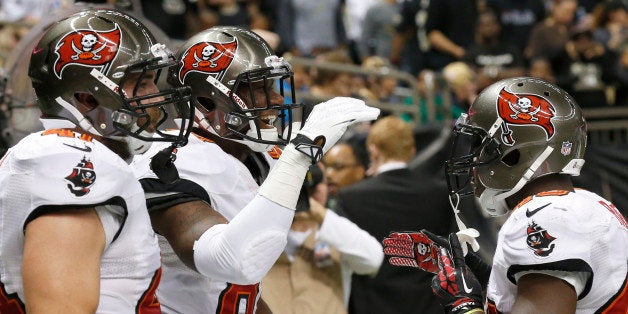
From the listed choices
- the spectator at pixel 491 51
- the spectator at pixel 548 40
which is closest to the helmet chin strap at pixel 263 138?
the spectator at pixel 491 51

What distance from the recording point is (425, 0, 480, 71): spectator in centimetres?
1041

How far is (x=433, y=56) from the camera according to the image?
34.6 feet

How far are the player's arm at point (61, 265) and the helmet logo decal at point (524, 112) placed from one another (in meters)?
1.54

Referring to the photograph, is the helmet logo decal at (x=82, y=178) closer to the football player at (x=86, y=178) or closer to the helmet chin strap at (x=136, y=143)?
the football player at (x=86, y=178)

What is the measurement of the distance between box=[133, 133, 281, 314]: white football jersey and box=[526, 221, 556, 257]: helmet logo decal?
1001mm

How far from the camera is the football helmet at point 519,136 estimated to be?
3.59 meters

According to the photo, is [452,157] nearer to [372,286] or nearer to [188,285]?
[188,285]

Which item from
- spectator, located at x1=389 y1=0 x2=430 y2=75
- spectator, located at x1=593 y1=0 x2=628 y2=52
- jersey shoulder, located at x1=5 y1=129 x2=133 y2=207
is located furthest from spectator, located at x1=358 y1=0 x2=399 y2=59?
jersey shoulder, located at x1=5 y1=129 x2=133 y2=207

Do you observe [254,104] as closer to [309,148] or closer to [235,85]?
[235,85]

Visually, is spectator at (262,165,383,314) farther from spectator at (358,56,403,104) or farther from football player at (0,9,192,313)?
spectator at (358,56,403,104)

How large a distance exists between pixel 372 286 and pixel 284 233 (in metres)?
3.04

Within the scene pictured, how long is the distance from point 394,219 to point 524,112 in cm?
259

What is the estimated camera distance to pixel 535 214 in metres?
3.32

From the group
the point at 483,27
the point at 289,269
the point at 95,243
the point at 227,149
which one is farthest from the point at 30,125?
the point at 483,27
